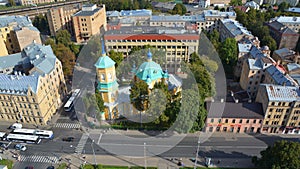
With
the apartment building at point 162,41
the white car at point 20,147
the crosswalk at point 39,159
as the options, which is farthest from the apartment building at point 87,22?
the crosswalk at point 39,159

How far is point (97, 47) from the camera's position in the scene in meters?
114

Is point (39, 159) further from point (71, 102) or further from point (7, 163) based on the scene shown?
point (71, 102)

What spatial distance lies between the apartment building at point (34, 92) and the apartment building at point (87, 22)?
5144 centimetres

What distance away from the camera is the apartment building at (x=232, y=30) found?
103000 millimetres

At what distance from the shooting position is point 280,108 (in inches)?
2491

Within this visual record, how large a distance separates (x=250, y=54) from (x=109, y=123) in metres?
59.1

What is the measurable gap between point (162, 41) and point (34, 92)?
57883 mm

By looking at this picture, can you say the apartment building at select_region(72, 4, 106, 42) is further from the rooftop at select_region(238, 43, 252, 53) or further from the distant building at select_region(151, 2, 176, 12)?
the rooftop at select_region(238, 43, 252, 53)

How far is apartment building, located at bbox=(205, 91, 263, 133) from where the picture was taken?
214 ft

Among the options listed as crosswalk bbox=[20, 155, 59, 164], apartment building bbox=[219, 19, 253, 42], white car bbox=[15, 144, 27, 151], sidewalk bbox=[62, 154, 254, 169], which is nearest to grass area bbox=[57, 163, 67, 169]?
sidewalk bbox=[62, 154, 254, 169]

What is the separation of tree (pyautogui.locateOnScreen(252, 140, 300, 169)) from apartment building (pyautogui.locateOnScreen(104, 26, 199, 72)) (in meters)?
58.2

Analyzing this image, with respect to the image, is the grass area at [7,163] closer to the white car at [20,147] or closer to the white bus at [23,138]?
the white car at [20,147]

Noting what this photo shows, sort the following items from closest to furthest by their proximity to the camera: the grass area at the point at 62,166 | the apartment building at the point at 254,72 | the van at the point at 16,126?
the grass area at the point at 62,166
the van at the point at 16,126
the apartment building at the point at 254,72

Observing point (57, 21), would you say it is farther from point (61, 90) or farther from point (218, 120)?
point (218, 120)
